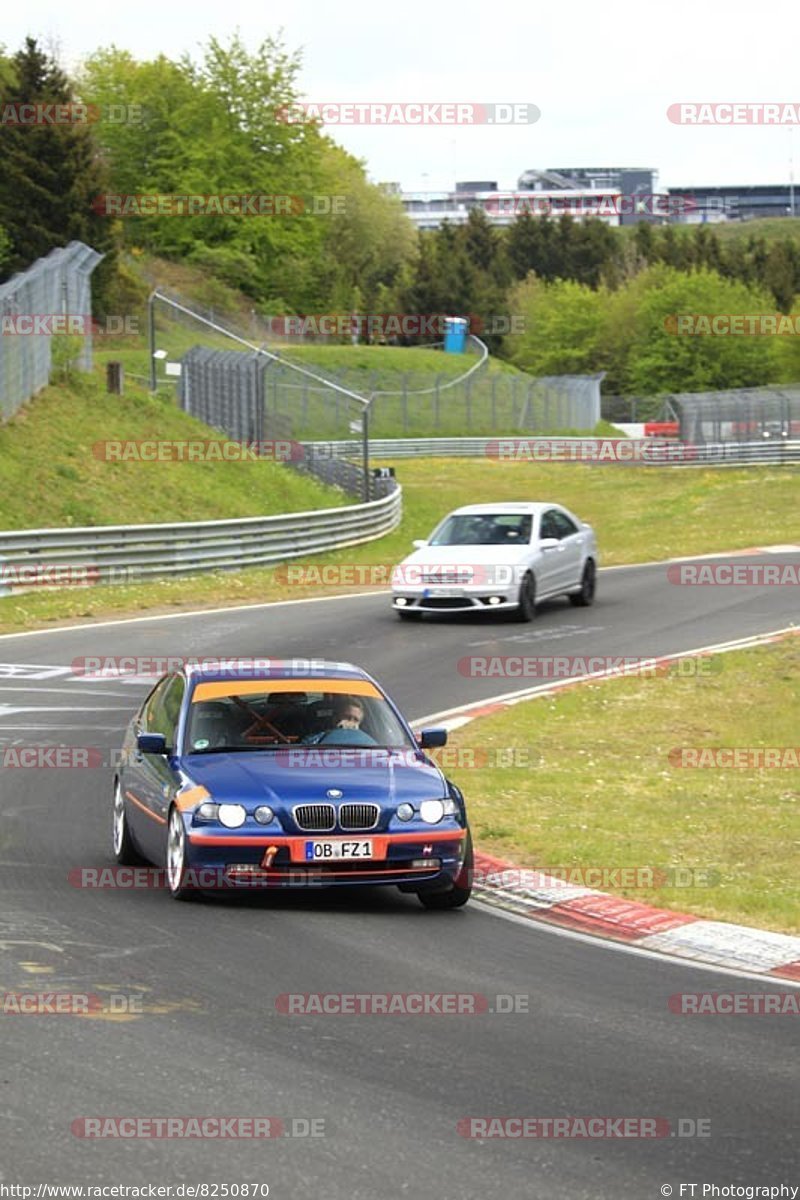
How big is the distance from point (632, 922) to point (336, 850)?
1625 millimetres

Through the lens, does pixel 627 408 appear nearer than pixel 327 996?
No

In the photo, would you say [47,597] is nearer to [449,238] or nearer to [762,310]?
[762,310]

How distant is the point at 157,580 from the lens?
30.7m

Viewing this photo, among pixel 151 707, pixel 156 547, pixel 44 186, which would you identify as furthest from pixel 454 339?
pixel 151 707

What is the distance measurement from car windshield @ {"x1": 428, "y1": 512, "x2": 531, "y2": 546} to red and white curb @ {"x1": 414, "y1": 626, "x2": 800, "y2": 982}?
14525mm

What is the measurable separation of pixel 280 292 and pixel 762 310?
38347 mm

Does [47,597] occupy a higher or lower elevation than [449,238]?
lower

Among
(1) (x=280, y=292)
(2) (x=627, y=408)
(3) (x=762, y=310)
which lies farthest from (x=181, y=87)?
(3) (x=762, y=310)

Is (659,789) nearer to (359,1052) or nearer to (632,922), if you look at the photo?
(632,922)

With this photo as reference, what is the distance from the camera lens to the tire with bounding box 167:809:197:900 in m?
10.3

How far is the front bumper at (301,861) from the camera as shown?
→ 1016 centimetres

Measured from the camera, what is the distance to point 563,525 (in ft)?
89.9

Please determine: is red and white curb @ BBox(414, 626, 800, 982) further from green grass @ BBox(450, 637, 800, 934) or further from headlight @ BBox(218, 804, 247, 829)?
headlight @ BBox(218, 804, 247, 829)

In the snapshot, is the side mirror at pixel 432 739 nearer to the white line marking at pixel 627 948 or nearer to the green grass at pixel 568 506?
the white line marking at pixel 627 948
